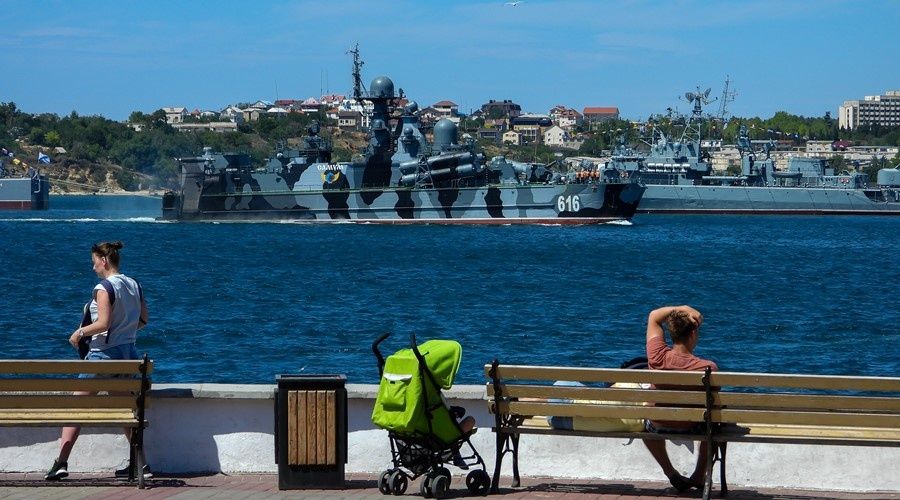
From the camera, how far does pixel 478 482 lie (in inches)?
305

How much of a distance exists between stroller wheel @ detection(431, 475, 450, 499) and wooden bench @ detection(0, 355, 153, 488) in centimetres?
167

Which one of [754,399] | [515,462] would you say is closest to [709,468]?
[754,399]

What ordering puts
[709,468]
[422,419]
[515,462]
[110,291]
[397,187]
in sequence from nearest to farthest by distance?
[709,468], [422,419], [515,462], [110,291], [397,187]

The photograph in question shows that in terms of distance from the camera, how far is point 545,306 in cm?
2947

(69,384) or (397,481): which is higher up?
(69,384)

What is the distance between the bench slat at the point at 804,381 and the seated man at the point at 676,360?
0.24 meters

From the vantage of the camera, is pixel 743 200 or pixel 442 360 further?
pixel 743 200

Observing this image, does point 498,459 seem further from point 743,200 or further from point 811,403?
point 743,200

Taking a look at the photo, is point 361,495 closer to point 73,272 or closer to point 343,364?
point 343,364

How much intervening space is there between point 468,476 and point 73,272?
115ft

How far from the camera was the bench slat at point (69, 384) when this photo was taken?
7762 millimetres

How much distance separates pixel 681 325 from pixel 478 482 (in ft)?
4.76

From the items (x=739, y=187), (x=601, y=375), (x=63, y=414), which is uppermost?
(x=601, y=375)

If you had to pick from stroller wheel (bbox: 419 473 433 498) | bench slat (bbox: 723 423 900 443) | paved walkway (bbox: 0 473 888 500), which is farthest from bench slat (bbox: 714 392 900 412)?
stroller wheel (bbox: 419 473 433 498)
